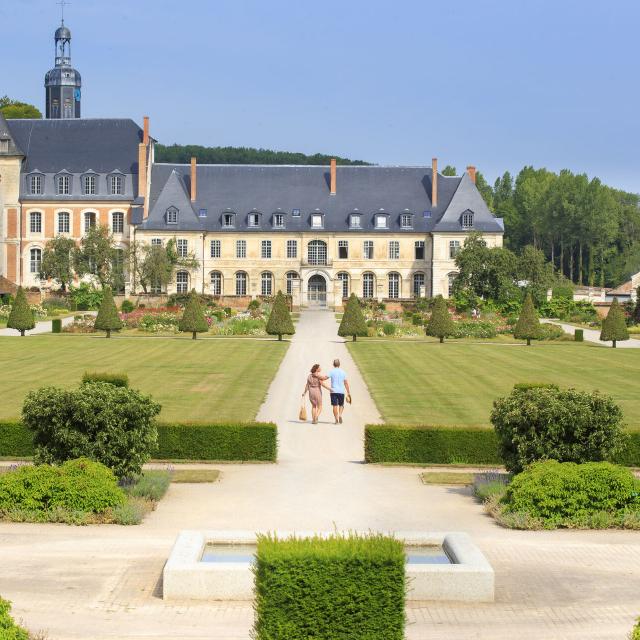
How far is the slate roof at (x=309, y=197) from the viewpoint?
71875mm

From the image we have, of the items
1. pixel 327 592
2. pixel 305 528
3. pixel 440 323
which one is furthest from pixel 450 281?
pixel 327 592

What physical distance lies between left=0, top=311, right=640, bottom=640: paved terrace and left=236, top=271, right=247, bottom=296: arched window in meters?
55.8

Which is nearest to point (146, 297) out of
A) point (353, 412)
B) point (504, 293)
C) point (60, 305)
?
point (60, 305)

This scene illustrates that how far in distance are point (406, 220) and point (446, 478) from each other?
189 ft

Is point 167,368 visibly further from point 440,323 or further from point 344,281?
point 344,281

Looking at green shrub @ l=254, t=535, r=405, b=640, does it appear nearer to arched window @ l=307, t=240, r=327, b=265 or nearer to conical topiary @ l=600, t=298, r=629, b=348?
conical topiary @ l=600, t=298, r=629, b=348

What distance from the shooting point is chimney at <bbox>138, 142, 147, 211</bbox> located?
72000mm

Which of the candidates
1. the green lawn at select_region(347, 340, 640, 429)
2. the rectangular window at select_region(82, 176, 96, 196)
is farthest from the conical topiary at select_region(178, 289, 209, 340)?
the rectangular window at select_region(82, 176, 96, 196)

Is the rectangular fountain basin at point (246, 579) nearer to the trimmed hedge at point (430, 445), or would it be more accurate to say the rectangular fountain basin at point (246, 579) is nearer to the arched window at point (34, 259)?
the trimmed hedge at point (430, 445)

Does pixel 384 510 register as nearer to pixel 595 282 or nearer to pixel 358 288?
pixel 358 288

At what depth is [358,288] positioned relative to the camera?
72.3 metres

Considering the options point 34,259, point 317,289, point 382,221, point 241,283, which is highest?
point 382,221

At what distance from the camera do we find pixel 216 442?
17.0m

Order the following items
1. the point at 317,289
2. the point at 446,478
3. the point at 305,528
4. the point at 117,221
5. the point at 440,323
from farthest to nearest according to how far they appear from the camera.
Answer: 1. the point at 117,221
2. the point at 317,289
3. the point at 440,323
4. the point at 446,478
5. the point at 305,528
